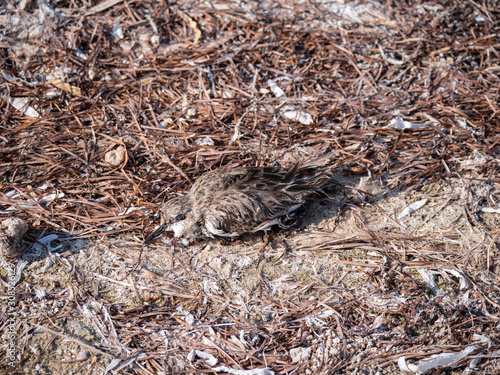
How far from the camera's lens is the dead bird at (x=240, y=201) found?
4352mm

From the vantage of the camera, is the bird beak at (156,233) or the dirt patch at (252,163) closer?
the dirt patch at (252,163)

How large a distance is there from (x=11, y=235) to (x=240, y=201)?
82.6 inches

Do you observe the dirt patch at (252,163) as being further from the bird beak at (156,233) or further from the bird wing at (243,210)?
the bird wing at (243,210)

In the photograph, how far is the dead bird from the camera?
4352mm

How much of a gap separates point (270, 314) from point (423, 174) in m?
2.30

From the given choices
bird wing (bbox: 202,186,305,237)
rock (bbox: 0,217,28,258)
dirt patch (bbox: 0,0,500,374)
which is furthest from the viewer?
bird wing (bbox: 202,186,305,237)

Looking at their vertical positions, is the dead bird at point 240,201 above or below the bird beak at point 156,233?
above

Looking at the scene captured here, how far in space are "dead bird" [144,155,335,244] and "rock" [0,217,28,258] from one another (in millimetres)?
1155

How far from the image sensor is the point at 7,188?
4.78 meters

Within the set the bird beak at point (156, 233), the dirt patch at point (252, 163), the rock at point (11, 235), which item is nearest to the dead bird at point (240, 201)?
the bird beak at point (156, 233)

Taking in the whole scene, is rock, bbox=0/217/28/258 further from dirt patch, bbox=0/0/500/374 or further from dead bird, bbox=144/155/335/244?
dead bird, bbox=144/155/335/244

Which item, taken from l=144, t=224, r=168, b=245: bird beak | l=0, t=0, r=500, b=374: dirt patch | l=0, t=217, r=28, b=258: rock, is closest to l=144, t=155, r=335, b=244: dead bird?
l=144, t=224, r=168, b=245: bird beak

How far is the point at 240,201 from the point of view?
4.36 meters

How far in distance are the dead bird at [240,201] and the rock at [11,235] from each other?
1.16 meters
